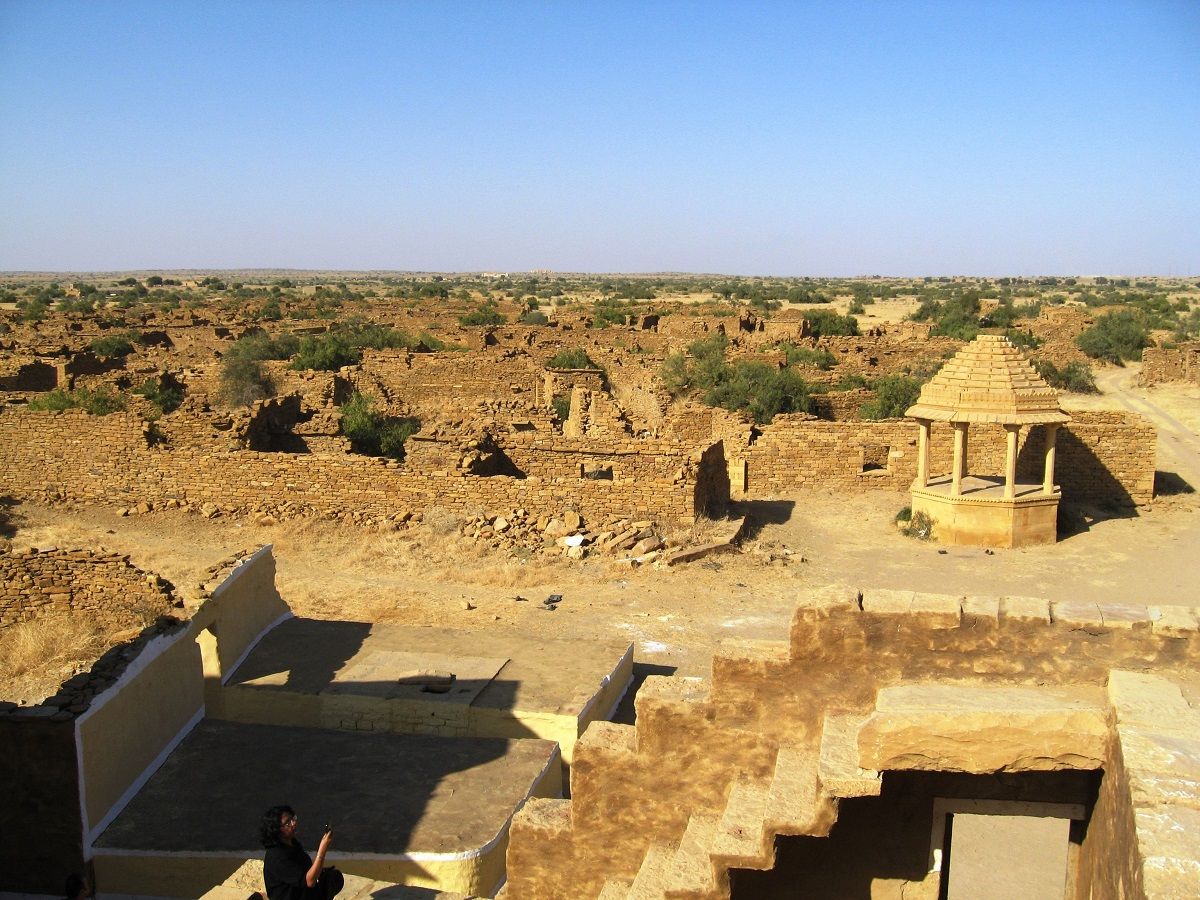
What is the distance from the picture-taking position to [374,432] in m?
19.0

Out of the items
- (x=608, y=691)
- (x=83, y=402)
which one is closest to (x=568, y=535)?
(x=608, y=691)

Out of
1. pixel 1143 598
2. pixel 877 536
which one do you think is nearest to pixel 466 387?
pixel 877 536

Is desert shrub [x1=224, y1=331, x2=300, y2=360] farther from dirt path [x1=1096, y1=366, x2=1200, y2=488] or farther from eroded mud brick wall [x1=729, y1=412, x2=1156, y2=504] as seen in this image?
dirt path [x1=1096, y1=366, x2=1200, y2=488]

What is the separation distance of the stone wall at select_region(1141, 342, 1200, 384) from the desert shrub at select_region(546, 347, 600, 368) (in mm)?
17826

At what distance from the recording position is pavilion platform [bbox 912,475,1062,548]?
49.9 ft

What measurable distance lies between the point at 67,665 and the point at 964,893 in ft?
25.4

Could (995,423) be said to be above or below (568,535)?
above

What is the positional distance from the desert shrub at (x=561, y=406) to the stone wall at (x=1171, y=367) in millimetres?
19704

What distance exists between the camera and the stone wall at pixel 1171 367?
32.2 m

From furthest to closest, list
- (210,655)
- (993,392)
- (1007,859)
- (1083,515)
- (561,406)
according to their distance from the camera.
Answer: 1. (561,406)
2. (1083,515)
3. (993,392)
4. (210,655)
5. (1007,859)

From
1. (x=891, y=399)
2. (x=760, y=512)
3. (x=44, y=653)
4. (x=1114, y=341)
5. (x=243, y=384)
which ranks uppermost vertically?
(x=1114, y=341)

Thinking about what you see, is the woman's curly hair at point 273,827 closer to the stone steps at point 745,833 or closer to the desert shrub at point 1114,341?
the stone steps at point 745,833

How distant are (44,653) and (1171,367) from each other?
33.0 metres

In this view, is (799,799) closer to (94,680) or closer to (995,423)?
(94,680)
